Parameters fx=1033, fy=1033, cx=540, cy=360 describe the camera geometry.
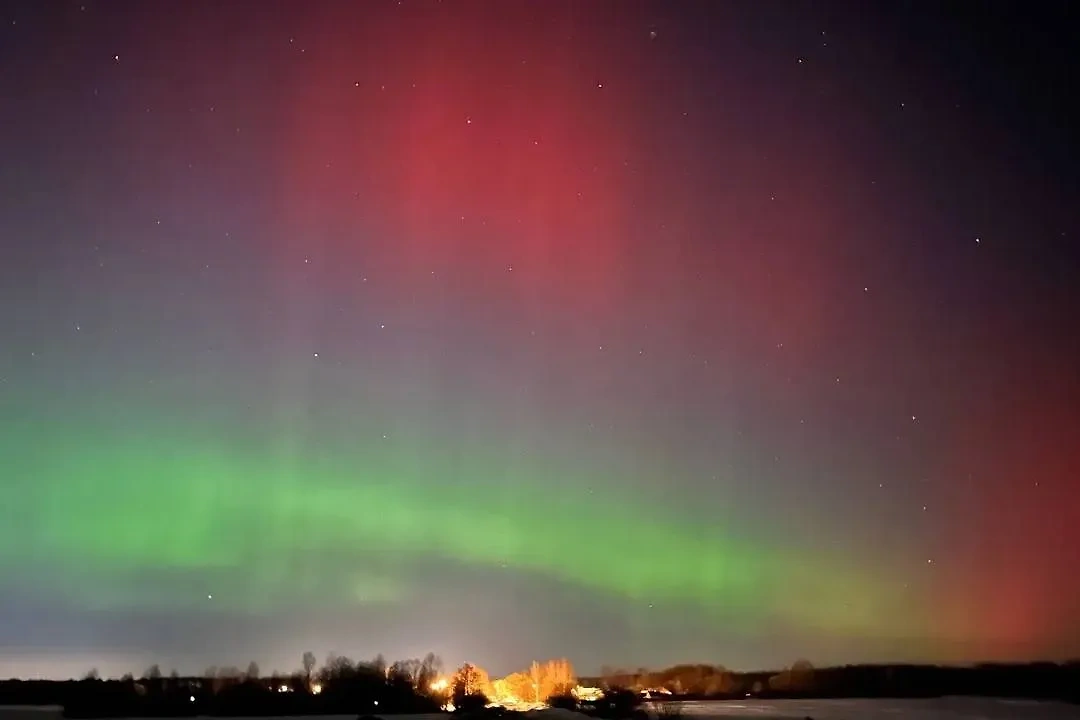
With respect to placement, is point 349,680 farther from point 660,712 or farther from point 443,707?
point 660,712

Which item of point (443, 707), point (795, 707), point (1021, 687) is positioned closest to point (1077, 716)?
point (795, 707)

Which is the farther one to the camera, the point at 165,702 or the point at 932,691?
the point at 932,691

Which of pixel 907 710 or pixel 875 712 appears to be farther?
pixel 907 710

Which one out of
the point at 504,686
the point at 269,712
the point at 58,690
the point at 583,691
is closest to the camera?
the point at 269,712

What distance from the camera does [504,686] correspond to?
2655 inches

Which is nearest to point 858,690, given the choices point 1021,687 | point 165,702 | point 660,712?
point 1021,687

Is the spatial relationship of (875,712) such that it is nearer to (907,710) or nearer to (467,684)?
(907,710)

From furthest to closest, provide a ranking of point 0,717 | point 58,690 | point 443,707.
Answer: point 443,707 → point 58,690 → point 0,717

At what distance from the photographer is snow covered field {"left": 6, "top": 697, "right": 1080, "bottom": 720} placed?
33875 mm

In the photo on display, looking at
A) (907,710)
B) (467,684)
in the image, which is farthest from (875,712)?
(467,684)

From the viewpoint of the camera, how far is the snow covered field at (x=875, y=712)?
3388 centimetres

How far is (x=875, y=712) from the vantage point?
1421 inches

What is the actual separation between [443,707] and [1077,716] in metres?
24.1

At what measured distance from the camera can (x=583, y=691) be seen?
60.3 m
